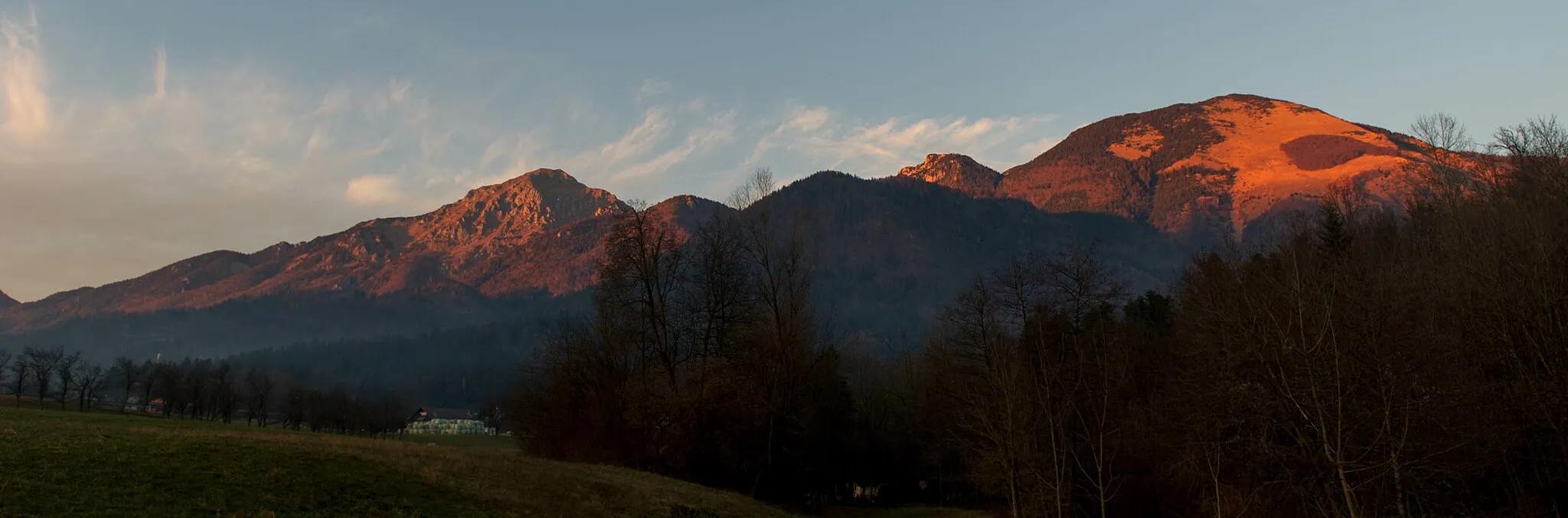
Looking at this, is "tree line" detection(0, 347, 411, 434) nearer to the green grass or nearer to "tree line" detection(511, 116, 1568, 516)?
the green grass

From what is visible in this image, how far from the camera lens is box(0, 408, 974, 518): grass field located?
17.3m

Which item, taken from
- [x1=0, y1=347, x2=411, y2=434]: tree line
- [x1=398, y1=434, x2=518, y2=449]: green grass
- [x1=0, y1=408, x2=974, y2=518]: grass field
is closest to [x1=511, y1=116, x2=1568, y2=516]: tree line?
[x1=0, y1=408, x2=974, y2=518]: grass field

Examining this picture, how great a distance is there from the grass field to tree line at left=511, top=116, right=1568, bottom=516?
12727 millimetres

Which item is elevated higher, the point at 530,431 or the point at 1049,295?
the point at 1049,295

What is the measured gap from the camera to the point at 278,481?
20375mm

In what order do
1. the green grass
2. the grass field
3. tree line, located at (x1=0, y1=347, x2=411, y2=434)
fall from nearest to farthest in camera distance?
the grass field → the green grass → tree line, located at (x1=0, y1=347, x2=411, y2=434)

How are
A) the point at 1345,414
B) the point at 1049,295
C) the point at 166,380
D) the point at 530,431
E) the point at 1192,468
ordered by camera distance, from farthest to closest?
the point at 166,380, the point at 530,431, the point at 1049,295, the point at 1192,468, the point at 1345,414

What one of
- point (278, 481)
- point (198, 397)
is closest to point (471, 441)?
point (198, 397)

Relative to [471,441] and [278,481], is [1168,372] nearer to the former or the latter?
[278,481]

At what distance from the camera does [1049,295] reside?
42.9m

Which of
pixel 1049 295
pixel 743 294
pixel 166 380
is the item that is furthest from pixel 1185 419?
pixel 166 380

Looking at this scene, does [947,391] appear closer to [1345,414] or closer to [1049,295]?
[1049,295]

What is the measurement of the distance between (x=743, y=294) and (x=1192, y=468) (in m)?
25.0

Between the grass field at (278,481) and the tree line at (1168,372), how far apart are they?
12.7 metres
